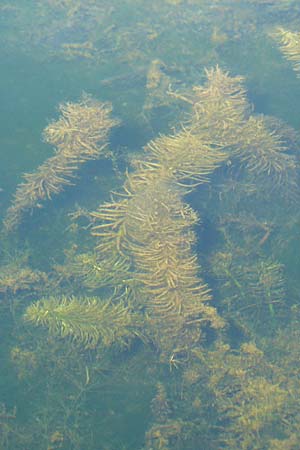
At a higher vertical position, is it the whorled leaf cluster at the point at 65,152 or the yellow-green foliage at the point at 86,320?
the whorled leaf cluster at the point at 65,152

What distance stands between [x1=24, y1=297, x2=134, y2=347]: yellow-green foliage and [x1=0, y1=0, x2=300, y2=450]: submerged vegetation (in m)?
0.01

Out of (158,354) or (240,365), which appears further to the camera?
(158,354)

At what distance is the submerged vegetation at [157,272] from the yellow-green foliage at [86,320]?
0.01 metres

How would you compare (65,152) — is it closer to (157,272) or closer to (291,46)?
(157,272)

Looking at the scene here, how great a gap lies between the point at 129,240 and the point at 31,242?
3.21ft

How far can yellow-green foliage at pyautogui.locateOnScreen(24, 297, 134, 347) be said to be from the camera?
3.70 m

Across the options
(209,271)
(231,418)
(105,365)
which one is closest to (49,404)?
(105,365)

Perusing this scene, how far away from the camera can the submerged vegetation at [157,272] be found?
134 inches

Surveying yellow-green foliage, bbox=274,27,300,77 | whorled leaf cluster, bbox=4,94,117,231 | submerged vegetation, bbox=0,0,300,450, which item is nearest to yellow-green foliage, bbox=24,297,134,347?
submerged vegetation, bbox=0,0,300,450

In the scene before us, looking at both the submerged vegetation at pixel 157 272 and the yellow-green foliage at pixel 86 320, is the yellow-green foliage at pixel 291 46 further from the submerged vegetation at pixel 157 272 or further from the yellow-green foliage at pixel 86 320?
the yellow-green foliage at pixel 86 320

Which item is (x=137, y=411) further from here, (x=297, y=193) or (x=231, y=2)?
(x=231, y=2)

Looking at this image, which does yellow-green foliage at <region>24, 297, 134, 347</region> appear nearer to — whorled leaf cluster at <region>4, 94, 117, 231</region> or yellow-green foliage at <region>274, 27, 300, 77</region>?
whorled leaf cluster at <region>4, 94, 117, 231</region>

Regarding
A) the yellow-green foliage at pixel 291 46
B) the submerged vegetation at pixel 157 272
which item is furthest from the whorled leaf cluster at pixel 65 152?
the yellow-green foliage at pixel 291 46

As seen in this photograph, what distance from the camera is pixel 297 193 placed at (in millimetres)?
4531
